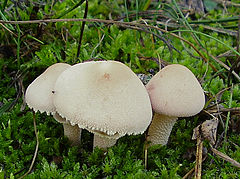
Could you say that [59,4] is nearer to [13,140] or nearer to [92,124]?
[13,140]

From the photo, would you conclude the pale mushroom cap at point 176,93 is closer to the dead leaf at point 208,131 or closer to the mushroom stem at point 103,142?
the dead leaf at point 208,131

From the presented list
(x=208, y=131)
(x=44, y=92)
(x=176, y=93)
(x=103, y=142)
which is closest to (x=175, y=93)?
(x=176, y=93)

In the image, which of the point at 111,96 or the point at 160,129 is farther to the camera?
the point at 160,129

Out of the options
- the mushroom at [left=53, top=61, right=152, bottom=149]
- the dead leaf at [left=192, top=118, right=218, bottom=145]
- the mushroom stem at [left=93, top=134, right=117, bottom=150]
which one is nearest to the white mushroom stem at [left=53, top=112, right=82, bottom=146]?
the mushroom stem at [left=93, top=134, right=117, bottom=150]

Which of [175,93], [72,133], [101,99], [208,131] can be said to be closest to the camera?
[101,99]

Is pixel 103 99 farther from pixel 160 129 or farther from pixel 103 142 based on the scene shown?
pixel 160 129

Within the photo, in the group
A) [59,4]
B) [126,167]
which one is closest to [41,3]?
[59,4]

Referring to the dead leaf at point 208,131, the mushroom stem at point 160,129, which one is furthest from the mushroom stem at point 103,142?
the dead leaf at point 208,131
